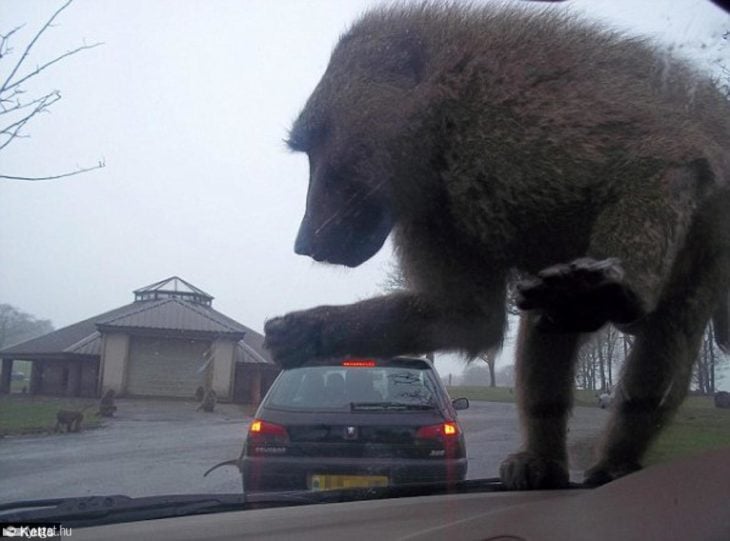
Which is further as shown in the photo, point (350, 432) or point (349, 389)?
point (349, 389)

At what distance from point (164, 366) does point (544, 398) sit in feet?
6.76

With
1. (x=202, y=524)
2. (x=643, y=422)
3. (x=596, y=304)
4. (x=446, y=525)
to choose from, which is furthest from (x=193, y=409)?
(x=596, y=304)

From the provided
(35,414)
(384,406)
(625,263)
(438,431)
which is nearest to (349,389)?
(384,406)

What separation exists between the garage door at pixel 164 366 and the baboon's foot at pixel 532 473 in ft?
5.54

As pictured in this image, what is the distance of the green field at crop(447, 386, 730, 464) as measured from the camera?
393cm

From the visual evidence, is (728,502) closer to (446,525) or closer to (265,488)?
(446,525)

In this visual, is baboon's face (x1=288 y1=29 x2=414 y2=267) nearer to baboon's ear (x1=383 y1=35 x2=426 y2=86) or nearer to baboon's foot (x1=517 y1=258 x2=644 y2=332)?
baboon's ear (x1=383 y1=35 x2=426 y2=86)

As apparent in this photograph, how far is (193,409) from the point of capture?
4.44 meters

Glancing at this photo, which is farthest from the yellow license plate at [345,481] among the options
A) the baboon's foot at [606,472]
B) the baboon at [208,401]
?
the baboon's foot at [606,472]

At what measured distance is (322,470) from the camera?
12.6 feet

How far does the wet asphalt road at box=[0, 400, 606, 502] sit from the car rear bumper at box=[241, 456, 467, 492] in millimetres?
164

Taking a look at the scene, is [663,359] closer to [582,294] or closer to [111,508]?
[582,294]

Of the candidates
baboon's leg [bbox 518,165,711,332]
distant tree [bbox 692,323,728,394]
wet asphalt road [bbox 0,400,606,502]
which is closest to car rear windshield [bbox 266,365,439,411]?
wet asphalt road [bbox 0,400,606,502]

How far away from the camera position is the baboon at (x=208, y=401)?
4.38m
